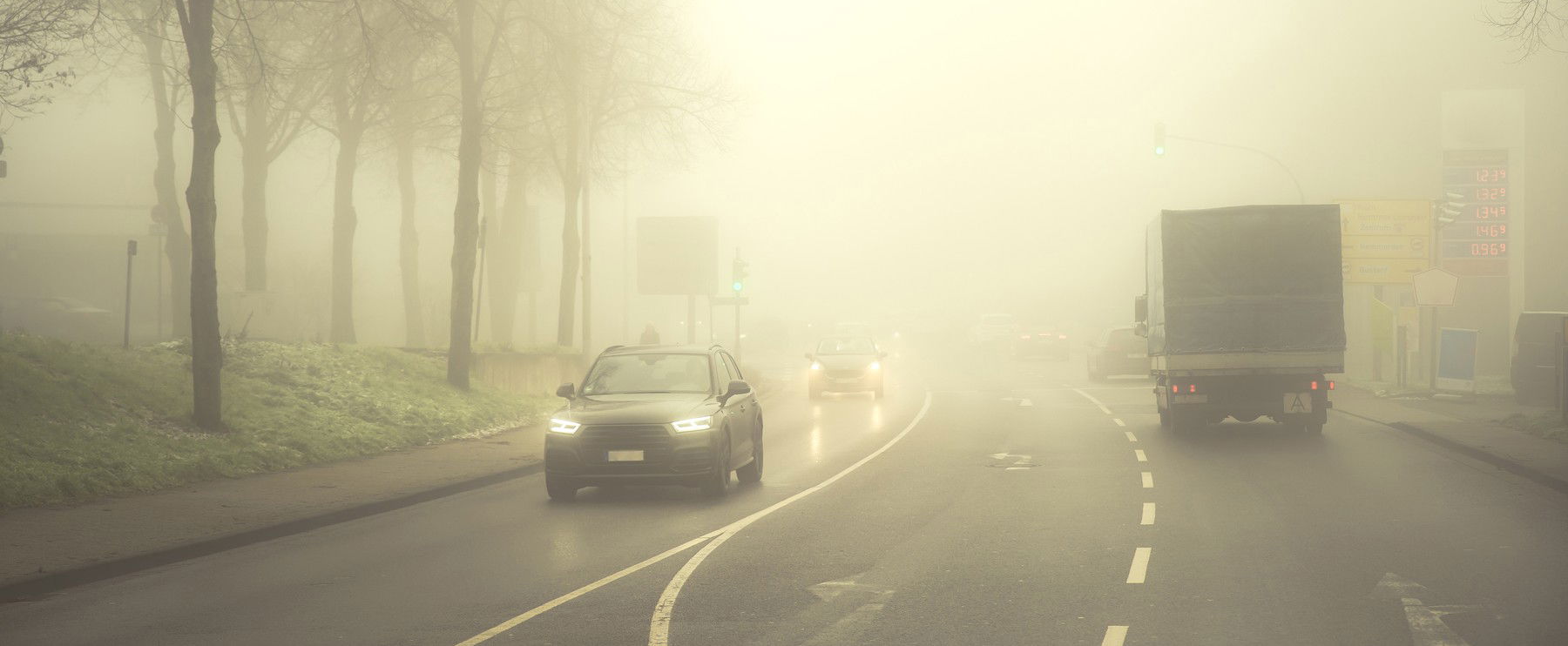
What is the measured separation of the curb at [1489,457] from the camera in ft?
47.2

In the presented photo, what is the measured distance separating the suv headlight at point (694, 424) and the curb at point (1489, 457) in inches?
342

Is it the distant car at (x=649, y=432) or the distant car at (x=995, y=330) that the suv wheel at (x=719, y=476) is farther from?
the distant car at (x=995, y=330)

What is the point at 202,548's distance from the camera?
11023 mm

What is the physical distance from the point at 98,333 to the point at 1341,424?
31397mm

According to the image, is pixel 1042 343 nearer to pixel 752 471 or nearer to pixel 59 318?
pixel 59 318

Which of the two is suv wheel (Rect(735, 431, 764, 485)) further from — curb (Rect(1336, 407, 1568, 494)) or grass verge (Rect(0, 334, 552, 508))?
curb (Rect(1336, 407, 1568, 494))

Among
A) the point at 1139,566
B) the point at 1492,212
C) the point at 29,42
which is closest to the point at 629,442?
the point at 1139,566

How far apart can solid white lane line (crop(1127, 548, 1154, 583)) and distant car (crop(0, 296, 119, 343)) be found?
32.5m

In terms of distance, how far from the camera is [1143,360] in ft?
134

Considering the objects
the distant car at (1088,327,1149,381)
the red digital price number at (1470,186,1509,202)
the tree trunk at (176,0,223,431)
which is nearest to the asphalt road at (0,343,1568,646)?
the tree trunk at (176,0,223,431)

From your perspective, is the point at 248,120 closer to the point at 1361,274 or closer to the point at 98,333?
the point at 98,333

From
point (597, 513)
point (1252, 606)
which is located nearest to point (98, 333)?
point (597, 513)

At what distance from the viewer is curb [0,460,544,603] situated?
926 centimetres

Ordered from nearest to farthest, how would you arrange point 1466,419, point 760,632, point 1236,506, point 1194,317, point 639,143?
point 760,632, point 1236,506, point 1194,317, point 1466,419, point 639,143
